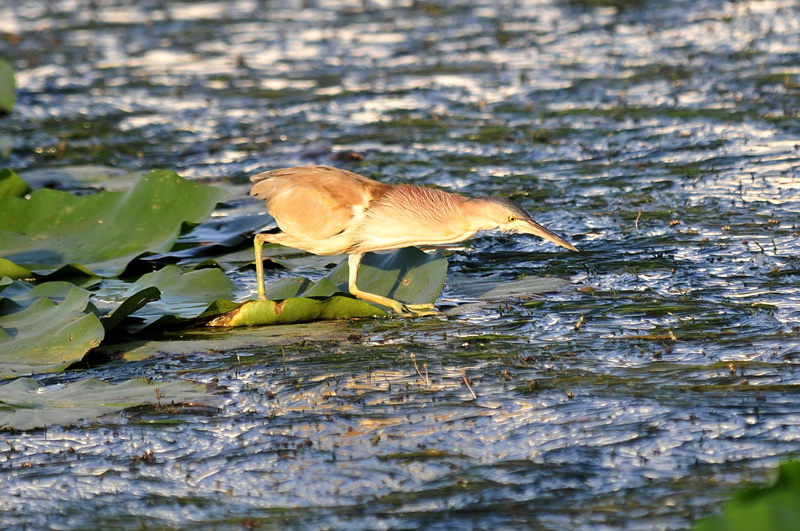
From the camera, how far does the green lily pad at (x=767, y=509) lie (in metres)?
2.54

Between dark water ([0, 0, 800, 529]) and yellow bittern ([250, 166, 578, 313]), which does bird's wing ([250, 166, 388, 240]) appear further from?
dark water ([0, 0, 800, 529])

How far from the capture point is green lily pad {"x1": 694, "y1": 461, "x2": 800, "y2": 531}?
2.54 meters

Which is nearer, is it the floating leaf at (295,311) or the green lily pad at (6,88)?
the floating leaf at (295,311)

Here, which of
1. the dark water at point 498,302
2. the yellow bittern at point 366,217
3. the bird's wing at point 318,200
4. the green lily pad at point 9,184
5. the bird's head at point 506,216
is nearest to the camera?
the dark water at point 498,302

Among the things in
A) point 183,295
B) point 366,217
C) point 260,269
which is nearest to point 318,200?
point 366,217

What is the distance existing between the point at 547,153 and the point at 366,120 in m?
2.04

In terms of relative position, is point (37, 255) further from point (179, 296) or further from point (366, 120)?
point (366, 120)

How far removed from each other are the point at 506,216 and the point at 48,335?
197cm

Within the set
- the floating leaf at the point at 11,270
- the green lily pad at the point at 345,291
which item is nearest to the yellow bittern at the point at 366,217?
the green lily pad at the point at 345,291

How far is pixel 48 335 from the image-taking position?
190 inches

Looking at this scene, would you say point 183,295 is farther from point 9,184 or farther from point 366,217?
point 9,184

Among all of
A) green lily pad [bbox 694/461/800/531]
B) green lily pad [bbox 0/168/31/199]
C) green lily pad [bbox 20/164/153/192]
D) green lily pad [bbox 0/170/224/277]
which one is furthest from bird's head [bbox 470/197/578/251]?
green lily pad [bbox 20/164/153/192]

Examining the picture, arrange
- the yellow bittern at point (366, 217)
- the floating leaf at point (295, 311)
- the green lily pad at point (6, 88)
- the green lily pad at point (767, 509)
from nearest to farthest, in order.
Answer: the green lily pad at point (767, 509) → the floating leaf at point (295, 311) → the yellow bittern at point (366, 217) → the green lily pad at point (6, 88)

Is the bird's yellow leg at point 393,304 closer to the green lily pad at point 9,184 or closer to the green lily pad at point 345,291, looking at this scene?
the green lily pad at point 345,291
